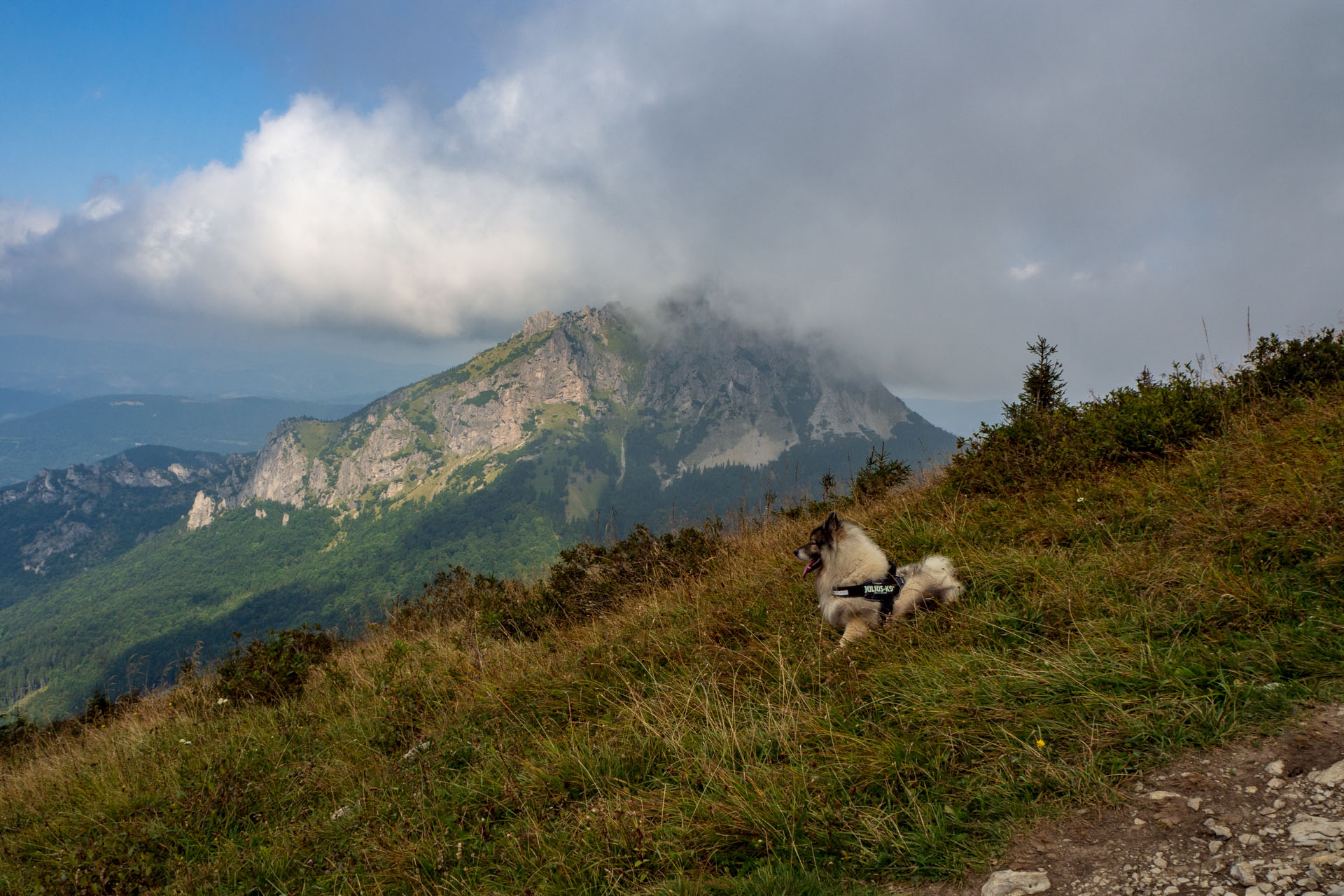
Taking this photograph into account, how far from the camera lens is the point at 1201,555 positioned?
4422 mm

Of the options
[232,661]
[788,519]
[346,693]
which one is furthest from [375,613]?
[788,519]

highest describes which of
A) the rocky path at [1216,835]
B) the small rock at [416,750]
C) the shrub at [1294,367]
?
the shrub at [1294,367]

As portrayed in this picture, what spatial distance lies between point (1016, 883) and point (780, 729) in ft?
4.83

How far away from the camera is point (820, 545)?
5.69 metres

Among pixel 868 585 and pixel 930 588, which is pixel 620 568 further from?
pixel 930 588

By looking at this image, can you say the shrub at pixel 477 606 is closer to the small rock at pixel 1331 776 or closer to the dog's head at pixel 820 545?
the dog's head at pixel 820 545

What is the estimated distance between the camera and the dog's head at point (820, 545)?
5613 mm

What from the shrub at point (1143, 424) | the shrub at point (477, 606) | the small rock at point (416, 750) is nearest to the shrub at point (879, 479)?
the shrub at point (1143, 424)

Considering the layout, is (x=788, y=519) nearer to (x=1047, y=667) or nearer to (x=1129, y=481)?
(x=1129, y=481)

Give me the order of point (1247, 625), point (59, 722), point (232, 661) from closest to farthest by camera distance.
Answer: point (1247, 625)
point (232, 661)
point (59, 722)

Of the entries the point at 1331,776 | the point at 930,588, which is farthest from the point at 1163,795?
the point at 930,588

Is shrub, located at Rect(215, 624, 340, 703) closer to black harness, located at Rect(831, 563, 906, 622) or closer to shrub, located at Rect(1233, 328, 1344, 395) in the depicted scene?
black harness, located at Rect(831, 563, 906, 622)

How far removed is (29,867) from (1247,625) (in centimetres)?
903

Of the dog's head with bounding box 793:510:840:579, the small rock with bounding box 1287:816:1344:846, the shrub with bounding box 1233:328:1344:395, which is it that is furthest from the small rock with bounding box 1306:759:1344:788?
the shrub with bounding box 1233:328:1344:395
